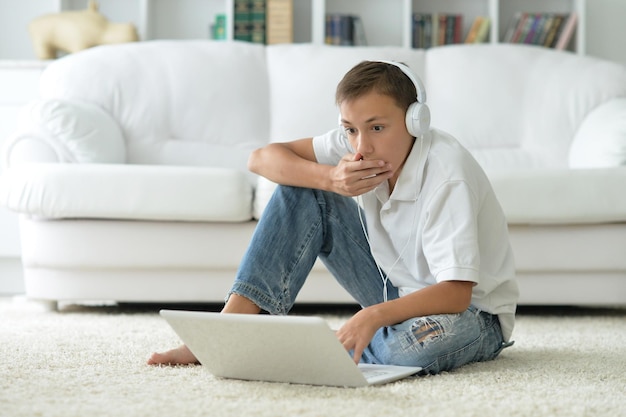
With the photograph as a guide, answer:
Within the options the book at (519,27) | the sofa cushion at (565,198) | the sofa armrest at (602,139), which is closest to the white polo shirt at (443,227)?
the sofa cushion at (565,198)

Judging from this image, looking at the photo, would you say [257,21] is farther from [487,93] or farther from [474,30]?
[487,93]

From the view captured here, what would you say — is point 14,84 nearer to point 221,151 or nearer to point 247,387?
point 221,151

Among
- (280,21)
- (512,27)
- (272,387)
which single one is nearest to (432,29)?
(512,27)

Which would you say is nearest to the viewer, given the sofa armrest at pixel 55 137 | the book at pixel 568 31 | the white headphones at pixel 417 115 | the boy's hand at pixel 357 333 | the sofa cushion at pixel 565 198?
the boy's hand at pixel 357 333

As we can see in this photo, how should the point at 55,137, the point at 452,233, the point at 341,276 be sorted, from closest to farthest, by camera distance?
1. the point at 452,233
2. the point at 341,276
3. the point at 55,137

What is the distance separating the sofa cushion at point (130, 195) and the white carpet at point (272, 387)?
1.60ft

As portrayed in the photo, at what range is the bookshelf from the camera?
3727mm

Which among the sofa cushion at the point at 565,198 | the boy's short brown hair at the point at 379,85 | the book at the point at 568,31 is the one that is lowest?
the sofa cushion at the point at 565,198

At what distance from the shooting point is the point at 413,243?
4.60ft

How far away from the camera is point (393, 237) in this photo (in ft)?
4.70

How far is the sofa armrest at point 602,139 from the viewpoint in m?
2.47

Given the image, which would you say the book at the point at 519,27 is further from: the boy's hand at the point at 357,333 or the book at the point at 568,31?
the boy's hand at the point at 357,333

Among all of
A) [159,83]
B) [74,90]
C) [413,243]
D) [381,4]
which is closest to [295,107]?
[159,83]

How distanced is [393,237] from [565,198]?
37.0 inches
